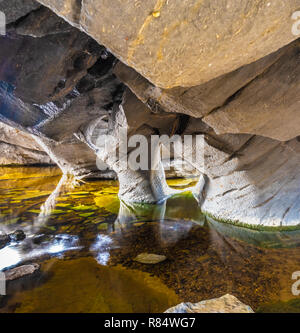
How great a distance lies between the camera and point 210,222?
16.3 ft

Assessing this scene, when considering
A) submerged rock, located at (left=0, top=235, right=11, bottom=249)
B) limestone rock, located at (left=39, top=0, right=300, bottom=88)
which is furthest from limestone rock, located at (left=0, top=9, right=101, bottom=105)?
submerged rock, located at (left=0, top=235, right=11, bottom=249)

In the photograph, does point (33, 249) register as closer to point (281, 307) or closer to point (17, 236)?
point (17, 236)

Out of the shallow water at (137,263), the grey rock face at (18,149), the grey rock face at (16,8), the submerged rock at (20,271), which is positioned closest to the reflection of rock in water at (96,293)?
the shallow water at (137,263)

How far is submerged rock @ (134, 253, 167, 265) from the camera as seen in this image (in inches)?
125

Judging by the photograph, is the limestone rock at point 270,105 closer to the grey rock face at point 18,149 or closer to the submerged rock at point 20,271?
the submerged rock at point 20,271

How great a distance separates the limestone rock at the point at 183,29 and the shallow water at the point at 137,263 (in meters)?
2.30

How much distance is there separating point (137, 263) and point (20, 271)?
1.53m

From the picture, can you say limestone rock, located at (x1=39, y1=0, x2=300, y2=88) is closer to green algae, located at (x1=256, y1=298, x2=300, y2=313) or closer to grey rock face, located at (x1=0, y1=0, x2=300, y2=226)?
grey rock face, located at (x1=0, y1=0, x2=300, y2=226)

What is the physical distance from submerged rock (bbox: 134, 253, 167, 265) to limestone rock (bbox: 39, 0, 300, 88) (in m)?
2.57

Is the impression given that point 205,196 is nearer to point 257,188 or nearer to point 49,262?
point 257,188

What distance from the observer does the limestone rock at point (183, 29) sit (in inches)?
47.6

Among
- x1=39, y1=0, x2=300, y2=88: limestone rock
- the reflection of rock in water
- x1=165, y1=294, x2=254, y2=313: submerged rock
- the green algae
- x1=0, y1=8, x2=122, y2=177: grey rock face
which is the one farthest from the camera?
x1=0, y1=8, x2=122, y2=177: grey rock face

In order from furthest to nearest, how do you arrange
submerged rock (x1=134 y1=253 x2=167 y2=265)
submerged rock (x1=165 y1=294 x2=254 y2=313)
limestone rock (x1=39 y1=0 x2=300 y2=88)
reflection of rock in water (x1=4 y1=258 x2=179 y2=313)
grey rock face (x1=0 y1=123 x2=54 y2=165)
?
grey rock face (x1=0 y1=123 x2=54 y2=165) → submerged rock (x1=134 y1=253 x2=167 y2=265) → reflection of rock in water (x1=4 y1=258 x2=179 y2=313) → submerged rock (x1=165 y1=294 x2=254 y2=313) → limestone rock (x1=39 y1=0 x2=300 y2=88)
